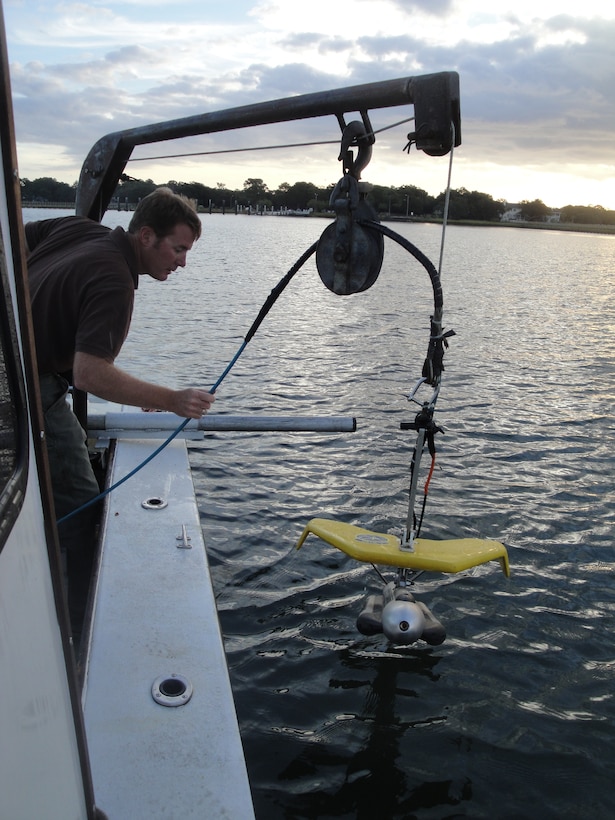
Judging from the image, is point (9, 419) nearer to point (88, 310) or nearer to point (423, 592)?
point (88, 310)

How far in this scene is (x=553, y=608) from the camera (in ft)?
21.4

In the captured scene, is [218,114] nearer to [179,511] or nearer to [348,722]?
[179,511]

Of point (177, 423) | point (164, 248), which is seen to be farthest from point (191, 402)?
point (177, 423)

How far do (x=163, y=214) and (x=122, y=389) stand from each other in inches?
39.5

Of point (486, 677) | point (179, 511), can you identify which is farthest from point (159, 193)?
point (486, 677)

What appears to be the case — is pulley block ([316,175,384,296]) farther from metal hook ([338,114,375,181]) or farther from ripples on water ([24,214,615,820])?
ripples on water ([24,214,615,820])

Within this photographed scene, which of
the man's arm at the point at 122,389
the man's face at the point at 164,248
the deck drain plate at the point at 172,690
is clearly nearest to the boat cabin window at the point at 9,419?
the deck drain plate at the point at 172,690

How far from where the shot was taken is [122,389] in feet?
11.5

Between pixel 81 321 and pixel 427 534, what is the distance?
16.9 ft

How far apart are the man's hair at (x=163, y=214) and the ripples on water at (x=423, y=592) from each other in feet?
10.1

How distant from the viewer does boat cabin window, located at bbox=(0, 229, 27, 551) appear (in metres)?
1.42

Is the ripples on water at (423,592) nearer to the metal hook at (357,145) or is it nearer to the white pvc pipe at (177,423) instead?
the white pvc pipe at (177,423)

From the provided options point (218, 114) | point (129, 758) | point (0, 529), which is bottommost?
point (129, 758)

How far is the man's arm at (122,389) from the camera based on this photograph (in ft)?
11.4
